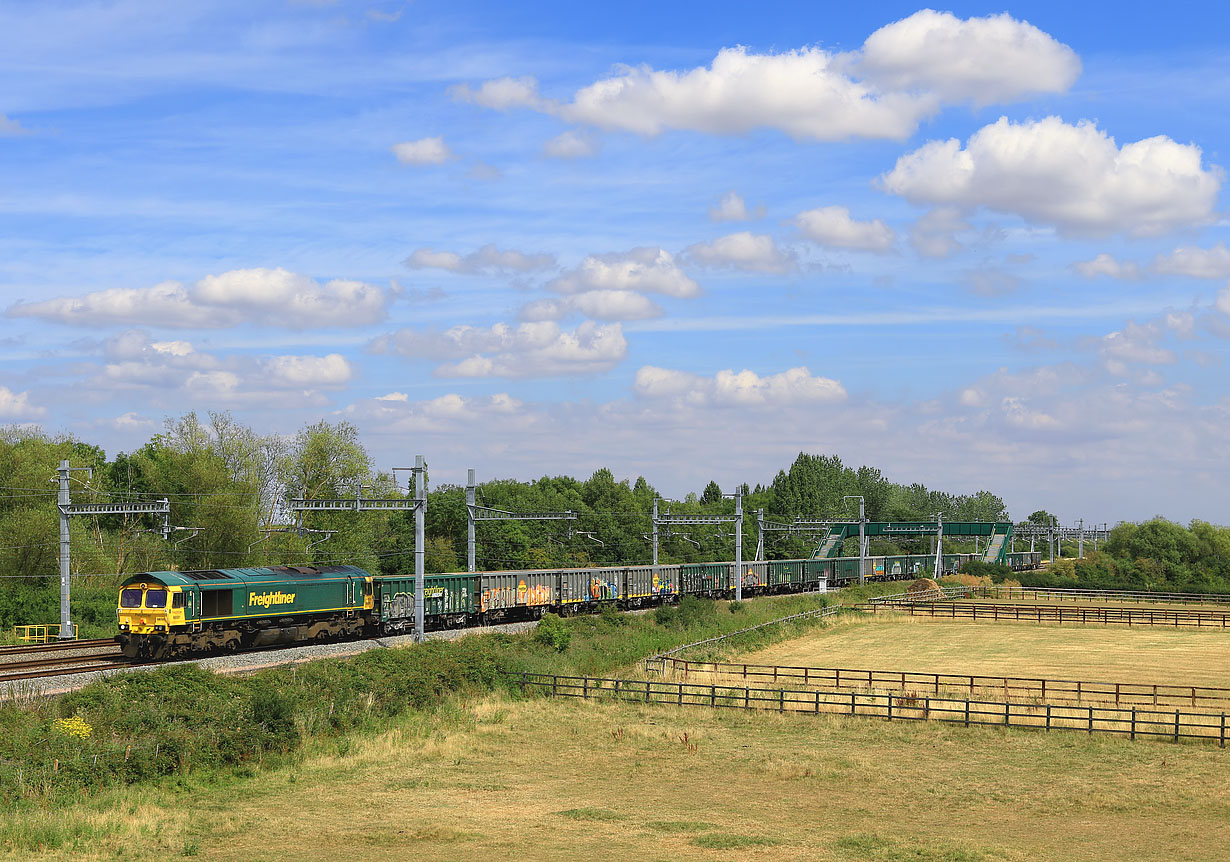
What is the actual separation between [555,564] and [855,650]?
213 ft

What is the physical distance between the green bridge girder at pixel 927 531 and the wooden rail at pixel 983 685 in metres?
66.8

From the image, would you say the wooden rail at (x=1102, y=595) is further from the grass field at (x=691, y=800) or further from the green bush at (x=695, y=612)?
the grass field at (x=691, y=800)

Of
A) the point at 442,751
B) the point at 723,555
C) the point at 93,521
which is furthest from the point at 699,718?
the point at 723,555

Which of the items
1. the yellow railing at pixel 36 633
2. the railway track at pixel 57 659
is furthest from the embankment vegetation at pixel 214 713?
the yellow railing at pixel 36 633

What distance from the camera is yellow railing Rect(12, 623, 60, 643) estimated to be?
5219cm

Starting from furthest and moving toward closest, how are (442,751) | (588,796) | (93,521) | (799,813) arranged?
(93,521) → (442,751) → (588,796) → (799,813)

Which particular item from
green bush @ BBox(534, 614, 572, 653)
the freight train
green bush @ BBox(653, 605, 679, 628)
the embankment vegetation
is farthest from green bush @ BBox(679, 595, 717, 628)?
the embankment vegetation

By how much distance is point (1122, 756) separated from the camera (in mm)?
30953

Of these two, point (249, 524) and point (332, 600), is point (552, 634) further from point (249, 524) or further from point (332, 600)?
point (249, 524)

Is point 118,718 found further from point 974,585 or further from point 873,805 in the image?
point 974,585

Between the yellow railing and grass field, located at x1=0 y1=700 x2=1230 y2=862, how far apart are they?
26497 mm

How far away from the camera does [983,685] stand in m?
41.1

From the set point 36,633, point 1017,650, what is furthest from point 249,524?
point 1017,650

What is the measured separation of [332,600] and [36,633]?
1625cm
